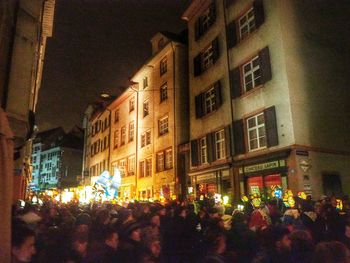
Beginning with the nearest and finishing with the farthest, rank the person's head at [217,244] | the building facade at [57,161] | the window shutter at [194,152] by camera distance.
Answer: the person's head at [217,244] < the window shutter at [194,152] < the building facade at [57,161]

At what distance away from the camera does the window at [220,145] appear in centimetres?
2005

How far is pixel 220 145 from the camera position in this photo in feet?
67.1

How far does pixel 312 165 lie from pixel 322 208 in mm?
6546

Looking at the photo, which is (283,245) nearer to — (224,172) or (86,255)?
(86,255)

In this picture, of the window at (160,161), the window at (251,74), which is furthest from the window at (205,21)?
the window at (160,161)

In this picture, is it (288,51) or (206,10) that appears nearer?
(288,51)

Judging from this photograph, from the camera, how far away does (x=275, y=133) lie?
15.5 m

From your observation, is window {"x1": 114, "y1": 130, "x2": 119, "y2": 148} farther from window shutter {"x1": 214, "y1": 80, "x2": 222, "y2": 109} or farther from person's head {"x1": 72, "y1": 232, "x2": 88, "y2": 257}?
person's head {"x1": 72, "y1": 232, "x2": 88, "y2": 257}

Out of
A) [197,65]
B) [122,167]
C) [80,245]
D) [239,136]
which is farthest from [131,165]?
[80,245]

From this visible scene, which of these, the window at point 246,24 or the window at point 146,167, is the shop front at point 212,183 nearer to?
the window at point 146,167

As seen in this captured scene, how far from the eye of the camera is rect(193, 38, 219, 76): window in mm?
21531

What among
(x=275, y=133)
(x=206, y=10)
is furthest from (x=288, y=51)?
(x=206, y=10)

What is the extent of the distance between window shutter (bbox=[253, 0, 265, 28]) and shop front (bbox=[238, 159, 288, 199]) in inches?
302

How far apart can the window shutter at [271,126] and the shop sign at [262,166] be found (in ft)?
3.02
